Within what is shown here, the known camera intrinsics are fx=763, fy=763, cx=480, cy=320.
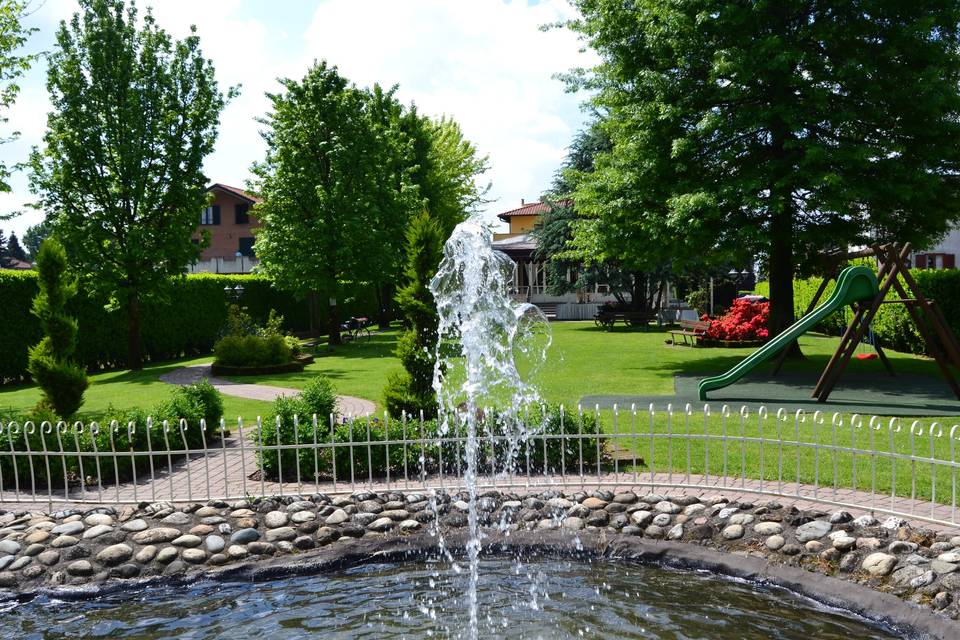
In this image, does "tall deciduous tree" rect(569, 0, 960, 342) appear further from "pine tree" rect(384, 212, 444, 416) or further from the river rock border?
the river rock border

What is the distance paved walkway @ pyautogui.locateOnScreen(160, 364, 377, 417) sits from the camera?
42.0ft

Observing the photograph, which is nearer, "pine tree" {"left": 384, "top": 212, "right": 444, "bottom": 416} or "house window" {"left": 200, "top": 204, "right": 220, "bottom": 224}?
"pine tree" {"left": 384, "top": 212, "right": 444, "bottom": 416}

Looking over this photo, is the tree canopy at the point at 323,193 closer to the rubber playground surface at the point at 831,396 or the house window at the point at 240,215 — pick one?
the rubber playground surface at the point at 831,396

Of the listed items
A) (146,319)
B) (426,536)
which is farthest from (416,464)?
(146,319)

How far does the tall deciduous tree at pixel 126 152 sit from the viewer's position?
19.4 metres

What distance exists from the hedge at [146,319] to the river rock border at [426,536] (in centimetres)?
1331

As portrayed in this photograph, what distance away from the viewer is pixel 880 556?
5613 millimetres

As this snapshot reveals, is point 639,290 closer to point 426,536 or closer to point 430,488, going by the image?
point 430,488

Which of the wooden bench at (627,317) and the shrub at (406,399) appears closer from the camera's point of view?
the shrub at (406,399)

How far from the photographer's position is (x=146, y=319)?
74.2 feet

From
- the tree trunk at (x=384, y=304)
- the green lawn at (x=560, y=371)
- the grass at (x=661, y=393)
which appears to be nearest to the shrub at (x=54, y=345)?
the grass at (x=661, y=393)

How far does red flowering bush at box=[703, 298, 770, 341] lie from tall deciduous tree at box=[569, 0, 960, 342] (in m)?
5.86

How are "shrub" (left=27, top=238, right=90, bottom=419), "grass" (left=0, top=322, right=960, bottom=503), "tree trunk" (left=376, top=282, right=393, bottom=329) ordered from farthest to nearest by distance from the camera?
"tree trunk" (left=376, top=282, right=393, bottom=329)
"shrub" (left=27, top=238, right=90, bottom=419)
"grass" (left=0, top=322, right=960, bottom=503)

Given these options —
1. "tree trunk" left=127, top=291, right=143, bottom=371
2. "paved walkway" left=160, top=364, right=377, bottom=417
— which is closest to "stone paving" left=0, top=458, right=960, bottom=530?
"paved walkway" left=160, top=364, right=377, bottom=417
